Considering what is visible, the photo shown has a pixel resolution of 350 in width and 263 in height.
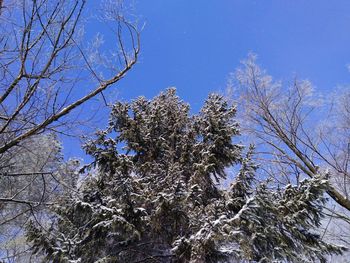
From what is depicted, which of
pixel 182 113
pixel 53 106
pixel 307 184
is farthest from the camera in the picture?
pixel 182 113

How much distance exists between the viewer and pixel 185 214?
251 inches

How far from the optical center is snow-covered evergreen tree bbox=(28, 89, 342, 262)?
5.96 meters

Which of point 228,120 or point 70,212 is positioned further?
point 228,120

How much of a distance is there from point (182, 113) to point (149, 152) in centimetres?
158

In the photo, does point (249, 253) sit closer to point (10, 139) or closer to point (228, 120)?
point (228, 120)

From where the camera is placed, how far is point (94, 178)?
25.9ft

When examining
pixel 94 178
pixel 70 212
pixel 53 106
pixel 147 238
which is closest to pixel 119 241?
pixel 147 238

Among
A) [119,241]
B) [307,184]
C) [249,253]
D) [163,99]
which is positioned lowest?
[249,253]

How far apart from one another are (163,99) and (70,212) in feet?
13.7

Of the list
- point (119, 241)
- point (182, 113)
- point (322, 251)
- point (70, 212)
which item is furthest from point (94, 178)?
point (322, 251)

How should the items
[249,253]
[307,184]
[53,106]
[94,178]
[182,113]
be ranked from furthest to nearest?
[182,113] < [94,178] < [307,184] < [249,253] < [53,106]

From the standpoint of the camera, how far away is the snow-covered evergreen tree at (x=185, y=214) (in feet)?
19.6

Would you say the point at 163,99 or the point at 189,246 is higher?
the point at 163,99

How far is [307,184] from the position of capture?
257 inches
